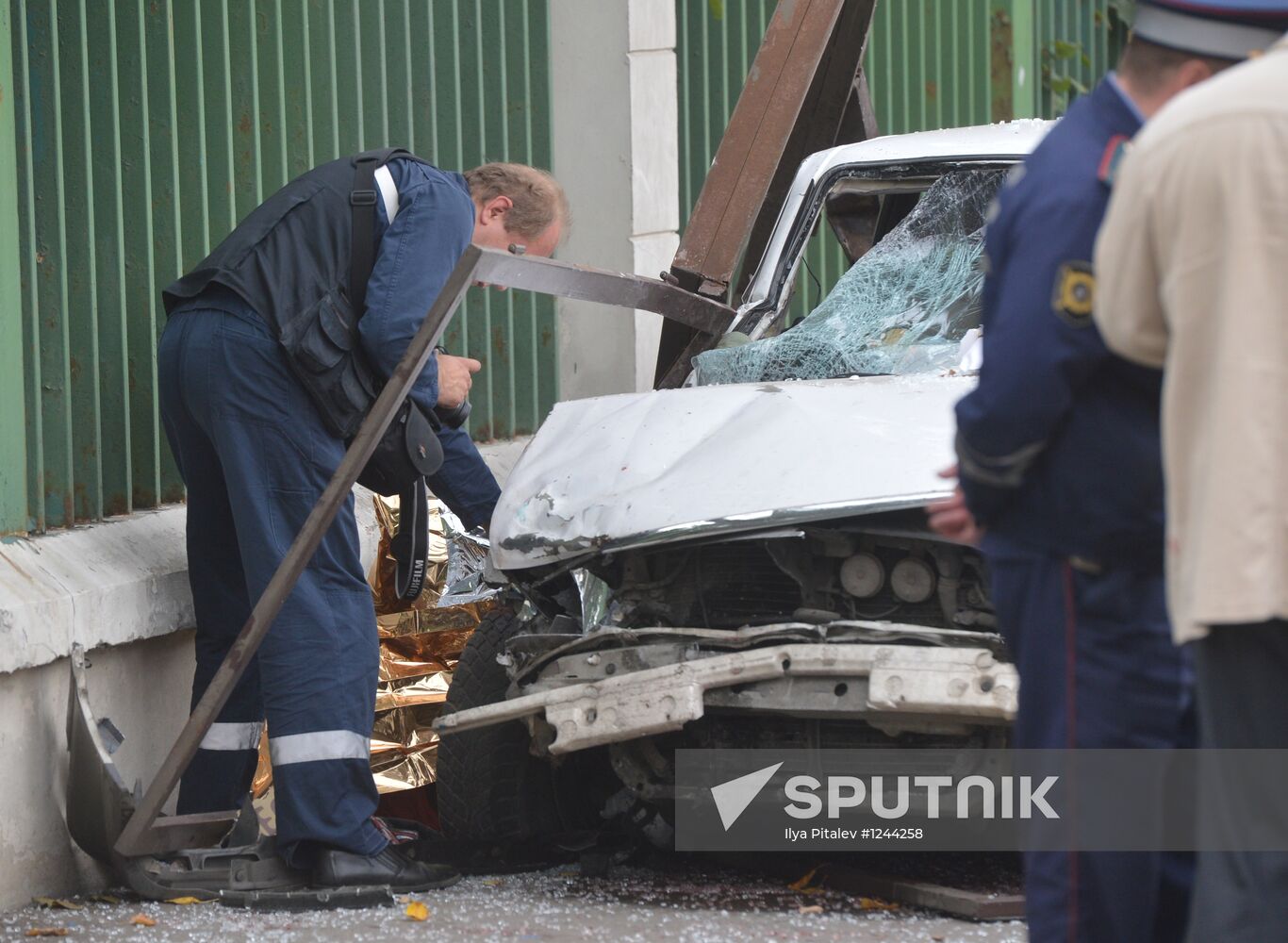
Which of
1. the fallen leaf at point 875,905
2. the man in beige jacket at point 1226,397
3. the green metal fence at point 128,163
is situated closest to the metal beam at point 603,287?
the green metal fence at point 128,163

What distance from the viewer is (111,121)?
4.55 m

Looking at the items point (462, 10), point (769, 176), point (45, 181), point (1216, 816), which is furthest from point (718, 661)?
point (462, 10)

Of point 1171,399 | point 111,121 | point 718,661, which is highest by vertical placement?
point 111,121

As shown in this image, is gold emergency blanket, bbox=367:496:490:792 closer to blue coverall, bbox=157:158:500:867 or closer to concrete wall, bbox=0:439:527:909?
concrete wall, bbox=0:439:527:909

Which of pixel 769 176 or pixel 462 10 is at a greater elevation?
pixel 462 10

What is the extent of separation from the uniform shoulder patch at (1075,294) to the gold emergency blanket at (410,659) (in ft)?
9.61

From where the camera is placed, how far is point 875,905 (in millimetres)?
3770

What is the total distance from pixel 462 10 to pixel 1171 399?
5.03m

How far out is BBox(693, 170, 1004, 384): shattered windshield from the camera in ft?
14.1

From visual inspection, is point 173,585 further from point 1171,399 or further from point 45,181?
point 1171,399

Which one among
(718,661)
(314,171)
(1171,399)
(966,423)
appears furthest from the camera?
(314,171)

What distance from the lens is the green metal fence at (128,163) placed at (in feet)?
13.9

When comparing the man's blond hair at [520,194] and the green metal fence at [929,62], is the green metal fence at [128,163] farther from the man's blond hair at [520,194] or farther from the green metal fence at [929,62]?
the green metal fence at [929,62]

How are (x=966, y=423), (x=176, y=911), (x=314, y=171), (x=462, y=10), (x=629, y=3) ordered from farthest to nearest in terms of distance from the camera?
(x=629, y=3) → (x=462, y=10) → (x=314, y=171) → (x=176, y=911) → (x=966, y=423)
